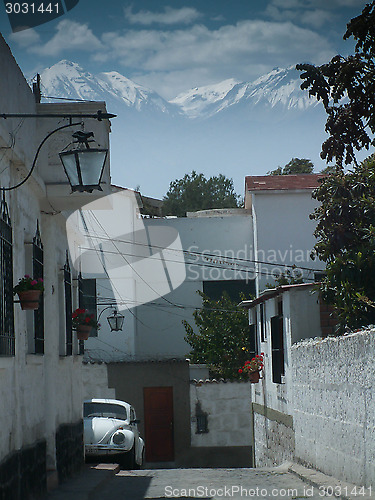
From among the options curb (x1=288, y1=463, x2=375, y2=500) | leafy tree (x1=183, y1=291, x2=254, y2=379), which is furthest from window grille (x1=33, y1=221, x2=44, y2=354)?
leafy tree (x1=183, y1=291, x2=254, y2=379)

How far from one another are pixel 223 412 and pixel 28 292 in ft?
60.0

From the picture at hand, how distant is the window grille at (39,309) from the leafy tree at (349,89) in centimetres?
445

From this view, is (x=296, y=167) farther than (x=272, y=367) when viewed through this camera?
Yes

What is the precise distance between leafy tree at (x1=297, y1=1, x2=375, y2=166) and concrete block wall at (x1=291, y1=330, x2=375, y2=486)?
3001mm

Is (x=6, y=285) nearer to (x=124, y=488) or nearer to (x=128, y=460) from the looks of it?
(x=124, y=488)

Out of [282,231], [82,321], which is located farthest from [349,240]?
[282,231]

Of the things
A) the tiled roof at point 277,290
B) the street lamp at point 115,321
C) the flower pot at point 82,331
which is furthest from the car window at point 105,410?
the street lamp at point 115,321

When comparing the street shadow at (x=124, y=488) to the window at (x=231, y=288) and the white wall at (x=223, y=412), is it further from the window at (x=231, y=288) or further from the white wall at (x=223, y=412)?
the window at (x=231, y=288)

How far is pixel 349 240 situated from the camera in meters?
13.9

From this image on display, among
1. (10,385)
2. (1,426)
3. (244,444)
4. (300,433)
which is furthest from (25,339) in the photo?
(244,444)

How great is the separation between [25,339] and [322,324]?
22.0ft

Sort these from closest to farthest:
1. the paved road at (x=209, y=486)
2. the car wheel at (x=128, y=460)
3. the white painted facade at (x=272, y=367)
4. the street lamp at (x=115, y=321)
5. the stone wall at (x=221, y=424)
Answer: the paved road at (x=209, y=486) → the white painted facade at (x=272, y=367) → the car wheel at (x=128, y=460) → the stone wall at (x=221, y=424) → the street lamp at (x=115, y=321)

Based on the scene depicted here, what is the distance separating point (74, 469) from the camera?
13.9 meters

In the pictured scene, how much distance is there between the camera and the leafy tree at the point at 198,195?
157ft
